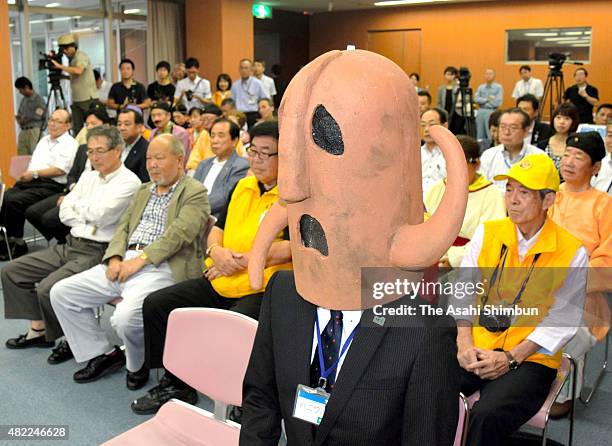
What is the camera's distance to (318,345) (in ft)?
4.00

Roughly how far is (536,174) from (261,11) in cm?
1148

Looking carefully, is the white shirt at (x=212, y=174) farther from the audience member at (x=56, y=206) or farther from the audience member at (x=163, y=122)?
the audience member at (x=163, y=122)

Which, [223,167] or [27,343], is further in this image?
[223,167]

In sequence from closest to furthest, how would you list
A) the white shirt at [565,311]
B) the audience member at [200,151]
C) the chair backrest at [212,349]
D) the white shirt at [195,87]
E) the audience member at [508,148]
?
1. the chair backrest at [212,349]
2. the white shirt at [565,311]
3. the audience member at [508,148]
4. the audience member at [200,151]
5. the white shirt at [195,87]

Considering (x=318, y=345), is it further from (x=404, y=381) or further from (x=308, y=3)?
(x=308, y=3)

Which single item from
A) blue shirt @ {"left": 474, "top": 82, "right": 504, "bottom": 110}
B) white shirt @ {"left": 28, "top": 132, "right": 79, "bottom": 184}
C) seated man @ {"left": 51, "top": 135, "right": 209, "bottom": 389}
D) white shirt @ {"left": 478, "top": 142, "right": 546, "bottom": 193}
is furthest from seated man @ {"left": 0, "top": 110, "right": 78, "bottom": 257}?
blue shirt @ {"left": 474, "top": 82, "right": 504, "bottom": 110}

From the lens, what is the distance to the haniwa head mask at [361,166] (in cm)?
99

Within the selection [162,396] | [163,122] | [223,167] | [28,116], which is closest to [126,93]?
[28,116]

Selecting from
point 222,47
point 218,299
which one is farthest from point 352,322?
point 222,47

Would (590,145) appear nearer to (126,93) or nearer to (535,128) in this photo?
(535,128)

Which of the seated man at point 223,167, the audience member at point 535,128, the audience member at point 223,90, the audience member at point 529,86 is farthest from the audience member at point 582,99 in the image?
the seated man at point 223,167

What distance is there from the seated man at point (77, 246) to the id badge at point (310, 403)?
7.88 ft

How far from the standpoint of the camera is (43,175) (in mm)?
5176

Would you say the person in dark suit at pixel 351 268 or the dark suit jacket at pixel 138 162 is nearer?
the person in dark suit at pixel 351 268
